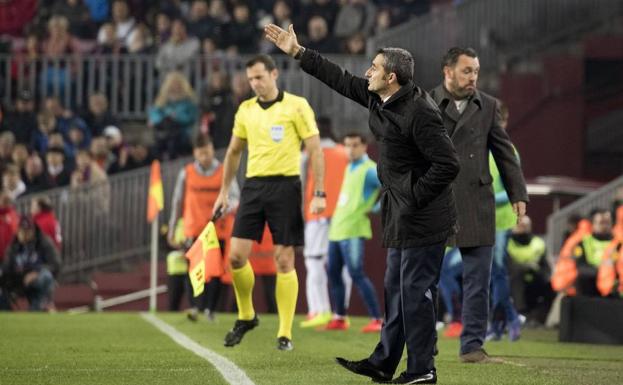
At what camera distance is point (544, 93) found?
86.8ft

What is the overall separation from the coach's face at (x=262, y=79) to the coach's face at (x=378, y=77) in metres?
3.74

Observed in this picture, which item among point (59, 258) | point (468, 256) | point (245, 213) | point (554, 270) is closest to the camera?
point (468, 256)

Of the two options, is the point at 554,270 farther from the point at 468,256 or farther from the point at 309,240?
the point at 468,256

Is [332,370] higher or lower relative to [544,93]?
lower

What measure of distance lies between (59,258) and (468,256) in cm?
1156

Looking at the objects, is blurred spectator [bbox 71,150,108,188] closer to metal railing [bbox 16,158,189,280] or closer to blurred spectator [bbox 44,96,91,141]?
metal railing [bbox 16,158,189,280]

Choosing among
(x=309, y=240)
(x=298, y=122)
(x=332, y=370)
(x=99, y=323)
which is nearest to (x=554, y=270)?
(x=309, y=240)

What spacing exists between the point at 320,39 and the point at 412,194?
1664cm

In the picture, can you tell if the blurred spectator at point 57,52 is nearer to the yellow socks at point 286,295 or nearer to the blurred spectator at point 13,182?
the blurred spectator at point 13,182

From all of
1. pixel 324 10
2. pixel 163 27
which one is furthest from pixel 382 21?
pixel 163 27

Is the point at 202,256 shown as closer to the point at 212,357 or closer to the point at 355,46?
the point at 212,357

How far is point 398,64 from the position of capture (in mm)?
9852

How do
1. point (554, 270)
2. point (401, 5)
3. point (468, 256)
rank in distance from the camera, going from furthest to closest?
point (401, 5) < point (554, 270) < point (468, 256)

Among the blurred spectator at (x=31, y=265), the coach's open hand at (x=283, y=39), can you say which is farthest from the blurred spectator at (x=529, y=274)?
the coach's open hand at (x=283, y=39)
